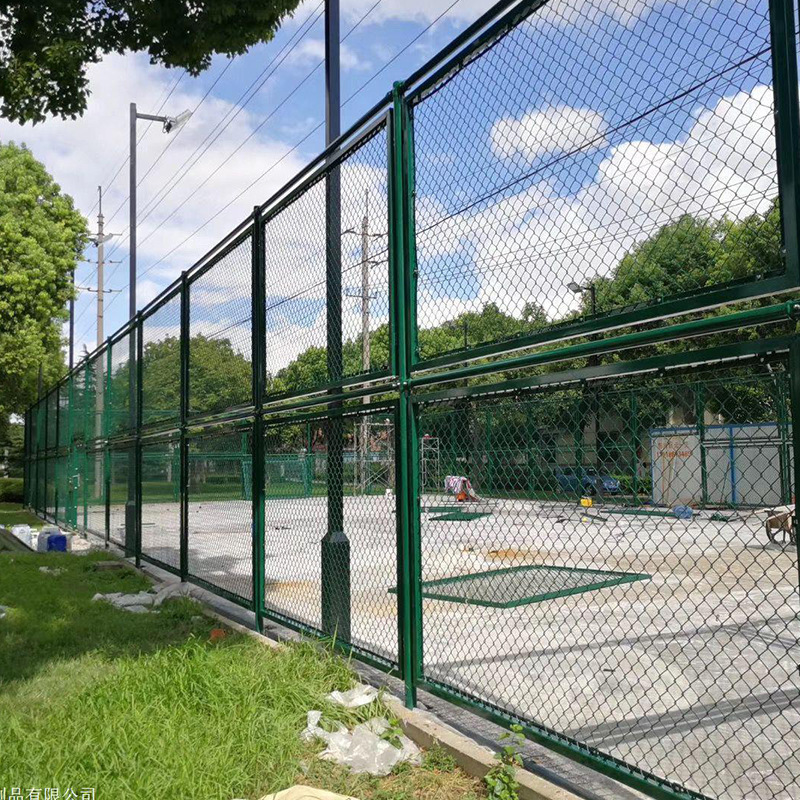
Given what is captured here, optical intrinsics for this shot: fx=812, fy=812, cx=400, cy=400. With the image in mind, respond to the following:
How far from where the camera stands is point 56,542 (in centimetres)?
1353

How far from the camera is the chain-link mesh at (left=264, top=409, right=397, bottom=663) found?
16.5ft

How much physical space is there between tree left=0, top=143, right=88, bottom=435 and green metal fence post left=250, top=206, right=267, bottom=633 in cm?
1741

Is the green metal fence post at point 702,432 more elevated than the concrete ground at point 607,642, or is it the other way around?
the green metal fence post at point 702,432

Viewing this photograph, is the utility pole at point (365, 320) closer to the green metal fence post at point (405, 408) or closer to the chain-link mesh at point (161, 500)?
the green metal fence post at point (405, 408)

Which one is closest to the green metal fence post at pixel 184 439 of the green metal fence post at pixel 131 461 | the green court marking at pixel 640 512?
the green metal fence post at pixel 131 461

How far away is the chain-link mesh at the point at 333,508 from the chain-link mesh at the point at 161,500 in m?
2.50

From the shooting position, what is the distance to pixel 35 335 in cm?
2208

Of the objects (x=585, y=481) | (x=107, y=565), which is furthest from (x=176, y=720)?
(x=107, y=565)

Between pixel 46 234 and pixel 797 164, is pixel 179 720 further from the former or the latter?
pixel 46 234

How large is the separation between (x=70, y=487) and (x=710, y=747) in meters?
15.2

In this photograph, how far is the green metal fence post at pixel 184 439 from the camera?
8445 millimetres

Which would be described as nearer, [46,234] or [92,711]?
[92,711]

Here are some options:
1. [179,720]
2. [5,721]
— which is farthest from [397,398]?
[5,721]

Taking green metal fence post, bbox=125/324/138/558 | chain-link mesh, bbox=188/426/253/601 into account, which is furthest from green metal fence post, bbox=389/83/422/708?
green metal fence post, bbox=125/324/138/558
